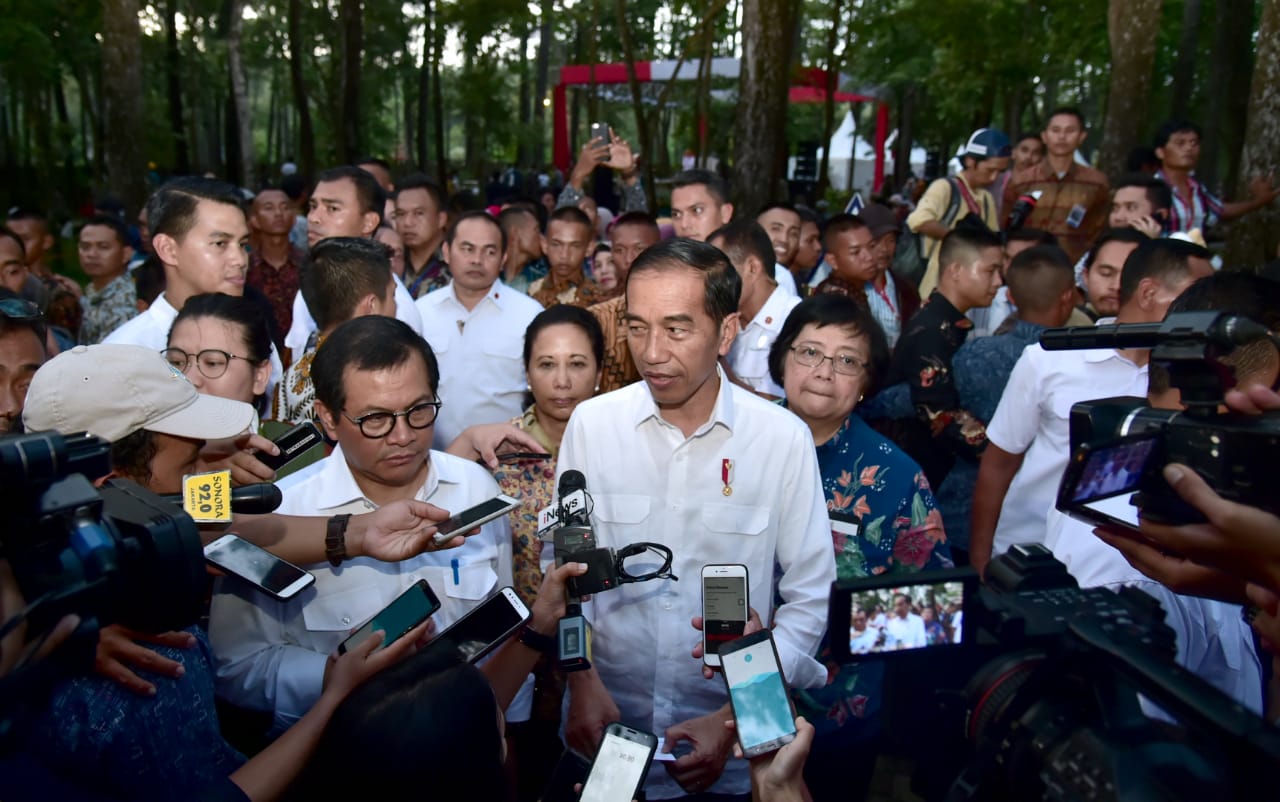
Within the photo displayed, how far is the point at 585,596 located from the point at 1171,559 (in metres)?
1.32

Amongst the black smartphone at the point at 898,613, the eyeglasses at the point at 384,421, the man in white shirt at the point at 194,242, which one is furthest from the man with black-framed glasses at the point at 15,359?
the black smartphone at the point at 898,613

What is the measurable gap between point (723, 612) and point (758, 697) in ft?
1.04

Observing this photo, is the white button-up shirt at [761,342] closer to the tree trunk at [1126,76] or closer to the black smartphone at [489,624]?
the black smartphone at [489,624]

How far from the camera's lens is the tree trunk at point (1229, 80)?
13.0 m

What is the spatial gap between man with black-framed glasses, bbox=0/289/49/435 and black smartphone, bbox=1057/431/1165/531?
2.82 metres

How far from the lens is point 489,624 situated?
2.10 m

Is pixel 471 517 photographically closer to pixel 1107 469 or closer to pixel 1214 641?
pixel 1107 469

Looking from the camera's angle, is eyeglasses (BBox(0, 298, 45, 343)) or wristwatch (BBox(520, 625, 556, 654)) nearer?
wristwatch (BBox(520, 625, 556, 654))

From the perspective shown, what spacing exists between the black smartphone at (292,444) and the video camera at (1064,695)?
1.86 m

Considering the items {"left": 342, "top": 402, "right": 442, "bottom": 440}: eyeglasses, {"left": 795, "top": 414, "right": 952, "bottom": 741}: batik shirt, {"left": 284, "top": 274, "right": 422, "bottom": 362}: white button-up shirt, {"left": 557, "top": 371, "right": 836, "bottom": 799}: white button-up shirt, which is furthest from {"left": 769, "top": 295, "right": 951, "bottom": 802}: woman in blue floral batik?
{"left": 284, "top": 274, "right": 422, "bottom": 362}: white button-up shirt

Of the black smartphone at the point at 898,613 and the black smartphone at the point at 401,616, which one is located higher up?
the black smartphone at the point at 898,613

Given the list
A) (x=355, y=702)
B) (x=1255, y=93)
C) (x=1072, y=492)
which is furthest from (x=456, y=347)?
(x=1255, y=93)

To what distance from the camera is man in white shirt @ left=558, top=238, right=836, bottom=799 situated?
2.48 m

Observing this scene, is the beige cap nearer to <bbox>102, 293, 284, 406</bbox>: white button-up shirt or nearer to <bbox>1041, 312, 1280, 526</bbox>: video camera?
<bbox>102, 293, 284, 406</bbox>: white button-up shirt
